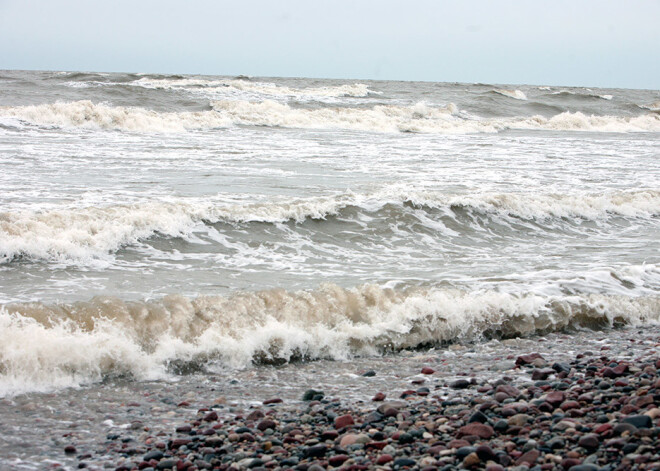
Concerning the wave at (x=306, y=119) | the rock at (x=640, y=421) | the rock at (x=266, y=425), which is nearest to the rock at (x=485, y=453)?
the rock at (x=640, y=421)

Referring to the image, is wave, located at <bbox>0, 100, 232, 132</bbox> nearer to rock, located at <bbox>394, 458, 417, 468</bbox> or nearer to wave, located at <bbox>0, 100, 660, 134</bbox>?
wave, located at <bbox>0, 100, 660, 134</bbox>

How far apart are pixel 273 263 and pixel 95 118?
15892mm

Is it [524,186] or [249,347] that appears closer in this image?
[249,347]

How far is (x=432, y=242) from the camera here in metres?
9.62

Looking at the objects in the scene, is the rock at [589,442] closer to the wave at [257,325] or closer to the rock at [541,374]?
the rock at [541,374]

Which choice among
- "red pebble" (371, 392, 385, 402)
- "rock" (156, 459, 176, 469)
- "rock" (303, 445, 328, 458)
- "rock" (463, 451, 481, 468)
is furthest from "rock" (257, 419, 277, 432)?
"rock" (463, 451, 481, 468)

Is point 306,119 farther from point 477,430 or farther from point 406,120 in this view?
point 477,430

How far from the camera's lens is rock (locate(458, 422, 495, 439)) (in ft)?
11.2

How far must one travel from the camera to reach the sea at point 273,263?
500 cm

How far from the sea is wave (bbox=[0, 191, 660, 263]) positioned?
0.04 meters

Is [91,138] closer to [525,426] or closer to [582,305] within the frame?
[582,305]

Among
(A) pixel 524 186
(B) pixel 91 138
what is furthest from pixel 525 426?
(B) pixel 91 138

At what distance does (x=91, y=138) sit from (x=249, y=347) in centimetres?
1488

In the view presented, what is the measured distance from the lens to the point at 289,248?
29.2 ft
